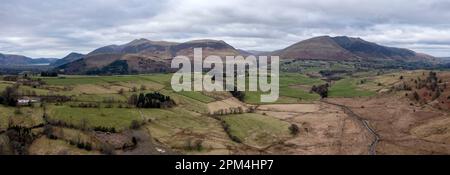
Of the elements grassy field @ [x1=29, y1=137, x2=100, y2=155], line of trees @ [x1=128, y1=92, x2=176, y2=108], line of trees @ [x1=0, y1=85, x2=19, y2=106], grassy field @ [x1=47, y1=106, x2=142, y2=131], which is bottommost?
grassy field @ [x1=29, y1=137, x2=100, y2=155]

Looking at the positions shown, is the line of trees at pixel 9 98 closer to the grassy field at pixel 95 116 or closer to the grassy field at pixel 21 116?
the grassy field at pixel 21 116

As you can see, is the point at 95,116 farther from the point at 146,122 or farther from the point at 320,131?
the point at 320,131

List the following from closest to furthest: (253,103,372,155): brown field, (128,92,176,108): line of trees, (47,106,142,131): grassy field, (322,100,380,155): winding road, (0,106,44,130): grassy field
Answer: (0,106,44,130): grassy field → (253,103,372,155): brown field → (322,100,380,155): winding road → (47,106,142,131): grassy field → (128,92,176,108): line of trees

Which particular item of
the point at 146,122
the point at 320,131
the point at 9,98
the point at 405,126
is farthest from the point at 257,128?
the point at 9,98

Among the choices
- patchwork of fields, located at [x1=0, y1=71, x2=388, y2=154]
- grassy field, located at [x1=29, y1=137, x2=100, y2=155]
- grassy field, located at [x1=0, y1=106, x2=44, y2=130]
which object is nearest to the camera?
grassy field, located at [x1=29, y1=137, x2=100, y2=155]

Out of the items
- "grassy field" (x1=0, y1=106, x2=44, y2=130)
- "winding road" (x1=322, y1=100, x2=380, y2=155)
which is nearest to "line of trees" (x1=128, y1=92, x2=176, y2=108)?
"grassy field" (x1=0, y1=106, x2=44, y2=130)

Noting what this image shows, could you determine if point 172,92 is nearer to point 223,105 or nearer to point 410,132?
point 223,105

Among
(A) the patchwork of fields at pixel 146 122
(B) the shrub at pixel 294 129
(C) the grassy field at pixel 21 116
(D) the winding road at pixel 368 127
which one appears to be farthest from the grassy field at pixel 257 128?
(C) the grassy field at pixel 21 116

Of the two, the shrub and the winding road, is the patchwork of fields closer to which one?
the shrub
